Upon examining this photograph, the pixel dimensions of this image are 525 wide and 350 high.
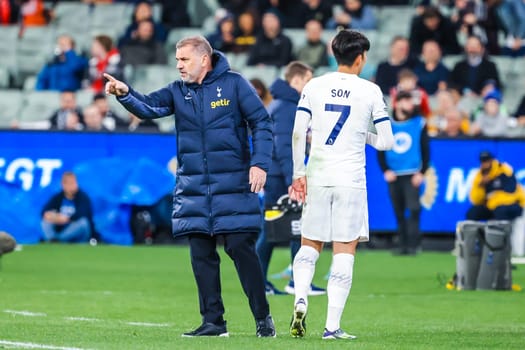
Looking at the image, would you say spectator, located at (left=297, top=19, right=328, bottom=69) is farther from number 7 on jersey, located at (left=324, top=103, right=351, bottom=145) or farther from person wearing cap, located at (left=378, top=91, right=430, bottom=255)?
number 7 on jersey, located at (left=324, top=103, right=351, bottom=145)

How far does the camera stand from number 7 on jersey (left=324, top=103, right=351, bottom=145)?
10.2 meters

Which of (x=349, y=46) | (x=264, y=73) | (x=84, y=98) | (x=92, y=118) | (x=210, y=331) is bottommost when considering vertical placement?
(x=210, y=331)

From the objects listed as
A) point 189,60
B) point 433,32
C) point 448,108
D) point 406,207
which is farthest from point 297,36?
point 189,60

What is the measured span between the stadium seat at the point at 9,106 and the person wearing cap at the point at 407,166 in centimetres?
697

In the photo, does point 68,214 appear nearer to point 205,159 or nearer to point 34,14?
point 34,14

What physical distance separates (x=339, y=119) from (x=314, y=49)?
46.5 feet

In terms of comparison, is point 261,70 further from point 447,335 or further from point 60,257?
point 447,335

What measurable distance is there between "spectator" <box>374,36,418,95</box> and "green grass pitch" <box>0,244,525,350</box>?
3.86 metres

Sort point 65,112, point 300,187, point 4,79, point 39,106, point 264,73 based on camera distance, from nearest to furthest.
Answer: point 300,187
point 65,112
point 264,73
point 39,106
point 4,79

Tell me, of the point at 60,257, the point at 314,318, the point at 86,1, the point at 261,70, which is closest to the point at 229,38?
the point at 261,70

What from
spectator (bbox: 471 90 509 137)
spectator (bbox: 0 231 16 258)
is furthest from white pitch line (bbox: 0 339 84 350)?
spectator (bbox: 471 90 509 137)

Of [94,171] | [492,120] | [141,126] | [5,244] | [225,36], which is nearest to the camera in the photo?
[5,244]

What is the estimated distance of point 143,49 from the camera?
25.7 metres

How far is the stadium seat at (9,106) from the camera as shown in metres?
24.6
